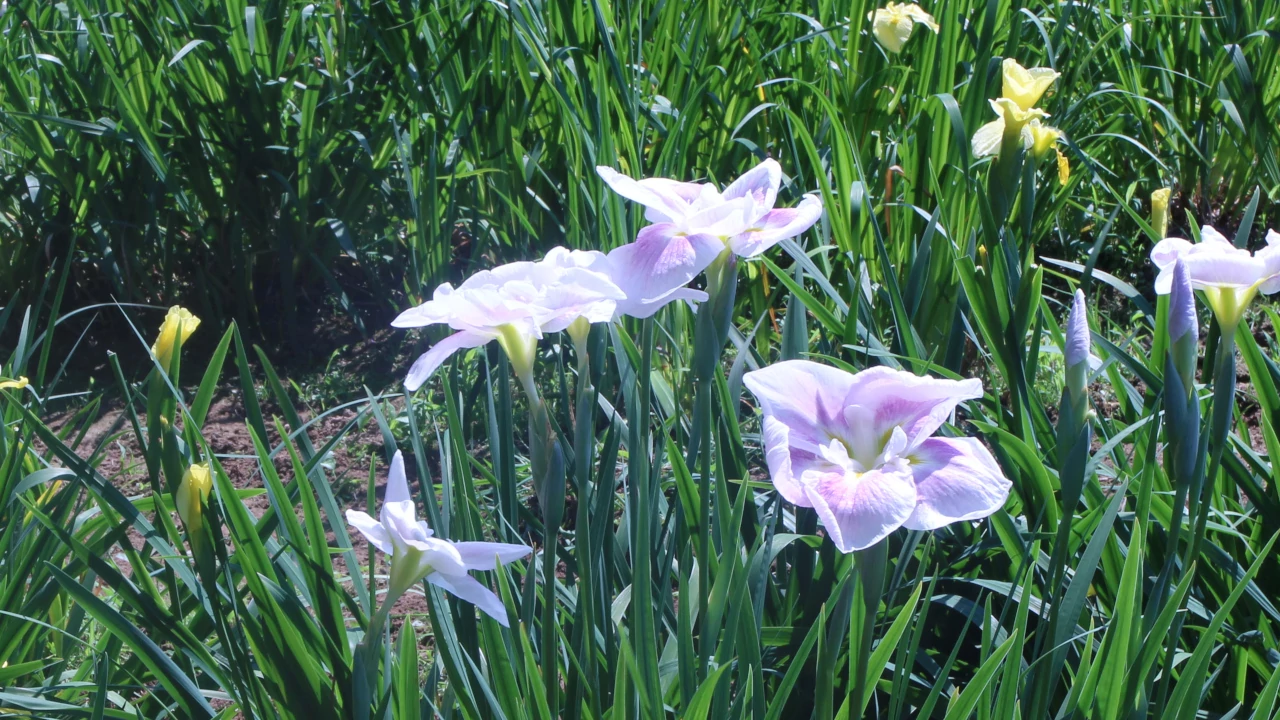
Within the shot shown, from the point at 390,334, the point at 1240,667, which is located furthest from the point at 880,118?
the point at 1240,667

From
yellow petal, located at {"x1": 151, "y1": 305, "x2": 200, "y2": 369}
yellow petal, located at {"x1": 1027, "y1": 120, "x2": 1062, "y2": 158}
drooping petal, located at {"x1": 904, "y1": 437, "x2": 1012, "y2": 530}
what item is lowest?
yellow petal, located at {"x1": 151, "y1": 305, "x2": 200, "y2": 369}

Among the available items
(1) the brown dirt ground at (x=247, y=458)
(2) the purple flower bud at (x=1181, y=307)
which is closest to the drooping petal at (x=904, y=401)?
(2) the purple flower bud at (x=1181, y=307)

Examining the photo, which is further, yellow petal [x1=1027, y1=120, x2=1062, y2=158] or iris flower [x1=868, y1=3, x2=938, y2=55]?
iris flower [x1=868, y1=3, x2=938, y2=55]

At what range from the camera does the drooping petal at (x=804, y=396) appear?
2.02 feet

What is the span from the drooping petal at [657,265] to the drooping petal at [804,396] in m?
0.11

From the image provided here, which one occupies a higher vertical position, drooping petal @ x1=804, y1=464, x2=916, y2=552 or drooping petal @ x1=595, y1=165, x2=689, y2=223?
drooping petal @ x1=595, y1=165, x2=689, y2=223

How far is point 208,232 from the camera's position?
2199 mm

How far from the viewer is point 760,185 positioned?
0.83 meters

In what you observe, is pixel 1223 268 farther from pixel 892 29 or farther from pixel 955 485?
pixel 892 29

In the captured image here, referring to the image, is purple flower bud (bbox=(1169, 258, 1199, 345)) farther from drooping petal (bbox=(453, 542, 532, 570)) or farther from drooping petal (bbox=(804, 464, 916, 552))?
drooping petal (bbox=(453, 542, 532, 570))

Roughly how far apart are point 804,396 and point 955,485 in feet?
0.36

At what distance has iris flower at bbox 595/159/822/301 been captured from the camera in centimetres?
72

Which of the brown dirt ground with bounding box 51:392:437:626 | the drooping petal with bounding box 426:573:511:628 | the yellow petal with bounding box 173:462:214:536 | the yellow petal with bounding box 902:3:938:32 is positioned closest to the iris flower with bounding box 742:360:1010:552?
the drooping petal with bounding box 426:573:511:628

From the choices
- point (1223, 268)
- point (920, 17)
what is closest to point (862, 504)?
point (1223, 268)
